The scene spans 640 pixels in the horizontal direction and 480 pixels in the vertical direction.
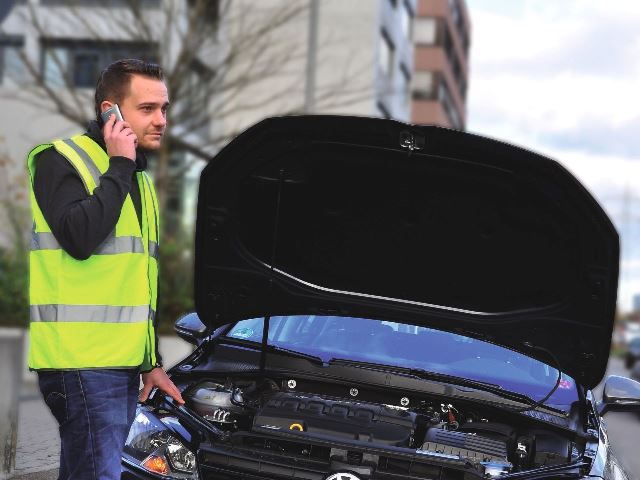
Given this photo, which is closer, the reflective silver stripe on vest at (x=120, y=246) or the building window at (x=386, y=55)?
the reflective silver stripe on vest at (x=120, y=246)

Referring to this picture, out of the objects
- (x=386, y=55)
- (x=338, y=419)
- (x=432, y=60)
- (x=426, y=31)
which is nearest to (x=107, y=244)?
(x=338, y=419)

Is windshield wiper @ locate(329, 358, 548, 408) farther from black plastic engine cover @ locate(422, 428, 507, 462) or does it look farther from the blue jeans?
the blue jeans

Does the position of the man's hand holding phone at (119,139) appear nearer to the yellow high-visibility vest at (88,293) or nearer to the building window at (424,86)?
the yellow high-visibility vest at (88,293)

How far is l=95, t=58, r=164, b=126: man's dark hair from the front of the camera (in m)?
3.42

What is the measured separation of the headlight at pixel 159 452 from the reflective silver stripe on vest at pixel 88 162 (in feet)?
3.94

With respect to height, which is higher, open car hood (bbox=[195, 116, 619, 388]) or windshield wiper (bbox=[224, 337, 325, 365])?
open car hood (bbox=[195, 116, 619, 388])

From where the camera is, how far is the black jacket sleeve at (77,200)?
3162 millimetres

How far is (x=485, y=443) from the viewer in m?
4.35

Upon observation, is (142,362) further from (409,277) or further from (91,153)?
(409,277)

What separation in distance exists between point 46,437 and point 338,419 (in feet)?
15.4

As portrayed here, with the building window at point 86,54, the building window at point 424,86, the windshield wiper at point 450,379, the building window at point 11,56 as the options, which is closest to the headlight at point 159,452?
the windshield wiper at point 450,379

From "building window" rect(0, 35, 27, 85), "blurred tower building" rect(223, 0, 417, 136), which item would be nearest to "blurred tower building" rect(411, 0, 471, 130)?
"blurred tower building" rect(223, 0, 417, 136)

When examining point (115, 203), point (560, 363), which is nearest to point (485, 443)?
point (560, 363)

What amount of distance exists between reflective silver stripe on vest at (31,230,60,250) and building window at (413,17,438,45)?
60.9 m
